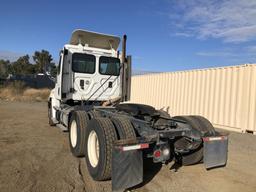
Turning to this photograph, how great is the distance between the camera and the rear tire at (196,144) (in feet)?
16.4

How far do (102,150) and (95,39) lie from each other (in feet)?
17.0

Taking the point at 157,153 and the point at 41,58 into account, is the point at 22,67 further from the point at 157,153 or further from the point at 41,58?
the point at 157,153

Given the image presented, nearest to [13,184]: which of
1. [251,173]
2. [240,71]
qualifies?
[251,173]

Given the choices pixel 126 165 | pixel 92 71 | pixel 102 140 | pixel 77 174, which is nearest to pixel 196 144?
pixel 126 165

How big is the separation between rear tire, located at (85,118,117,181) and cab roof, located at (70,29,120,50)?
4.27 meters

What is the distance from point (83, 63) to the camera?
8227 mm

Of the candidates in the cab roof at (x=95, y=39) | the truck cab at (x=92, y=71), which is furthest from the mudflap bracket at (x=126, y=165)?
the cab roof at (x=95, y=39)

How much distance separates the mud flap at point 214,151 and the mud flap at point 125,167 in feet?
4.81

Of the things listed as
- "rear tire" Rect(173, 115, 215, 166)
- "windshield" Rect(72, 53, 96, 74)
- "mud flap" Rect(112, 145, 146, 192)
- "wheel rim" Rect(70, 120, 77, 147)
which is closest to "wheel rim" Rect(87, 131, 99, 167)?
"mud flap" Rect(112, 145, 146, 192)

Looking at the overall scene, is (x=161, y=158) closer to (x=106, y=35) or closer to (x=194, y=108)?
(x=106, y=35)

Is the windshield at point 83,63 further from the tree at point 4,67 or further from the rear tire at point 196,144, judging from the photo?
the tree at point 4,67

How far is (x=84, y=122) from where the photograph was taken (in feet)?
18.9

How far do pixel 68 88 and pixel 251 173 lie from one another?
18.2ft

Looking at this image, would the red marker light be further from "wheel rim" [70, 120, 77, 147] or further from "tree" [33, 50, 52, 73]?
"tree" [33, 50, 52, 73]
